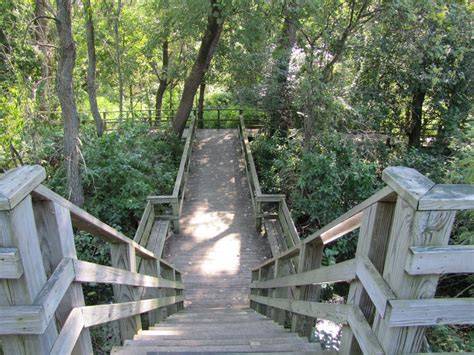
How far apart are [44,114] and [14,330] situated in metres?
9.57

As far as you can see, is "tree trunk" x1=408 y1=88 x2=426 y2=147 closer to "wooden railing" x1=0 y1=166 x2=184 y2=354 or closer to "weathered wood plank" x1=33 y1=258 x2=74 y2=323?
"wooden railing" x1=0 y1=166 x2=184 y2=354

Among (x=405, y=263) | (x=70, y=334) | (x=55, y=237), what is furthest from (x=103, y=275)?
(x=405, y=263)

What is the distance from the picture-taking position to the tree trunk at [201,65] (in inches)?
419

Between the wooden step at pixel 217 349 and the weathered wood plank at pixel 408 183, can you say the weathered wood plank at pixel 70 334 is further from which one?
the weathered wood plank at pixel 408 183

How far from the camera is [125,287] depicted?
280 cm

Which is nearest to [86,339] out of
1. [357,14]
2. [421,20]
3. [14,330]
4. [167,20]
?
[14,330]

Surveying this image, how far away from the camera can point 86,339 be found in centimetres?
182

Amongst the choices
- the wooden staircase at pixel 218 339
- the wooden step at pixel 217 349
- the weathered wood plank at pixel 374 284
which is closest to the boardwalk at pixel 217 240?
the wooden staircase at pixel 218 339

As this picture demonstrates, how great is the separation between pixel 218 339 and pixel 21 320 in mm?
2415

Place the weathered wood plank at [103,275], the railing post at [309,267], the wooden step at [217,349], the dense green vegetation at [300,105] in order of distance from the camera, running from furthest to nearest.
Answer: the dense green vegetation at [300,105]
the railing post at [309,267]
the wooden step at [217,349]
the weathered wood plank at [103,275]

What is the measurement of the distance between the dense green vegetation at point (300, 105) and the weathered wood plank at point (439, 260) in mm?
3676

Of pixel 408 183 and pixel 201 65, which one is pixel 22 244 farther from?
pixel 201 65

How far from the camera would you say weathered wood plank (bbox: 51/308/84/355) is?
4.86 feet

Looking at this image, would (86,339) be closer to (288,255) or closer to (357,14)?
(288,255)
